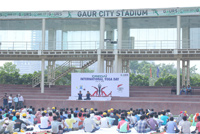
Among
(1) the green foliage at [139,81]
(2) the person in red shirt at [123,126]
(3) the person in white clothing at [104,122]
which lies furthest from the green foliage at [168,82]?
(2) the person in red shirt at [123,126]

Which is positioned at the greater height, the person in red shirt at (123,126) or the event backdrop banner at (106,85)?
the event backdrop banner at (106,85)

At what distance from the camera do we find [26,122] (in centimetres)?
1975

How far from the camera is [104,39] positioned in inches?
1437

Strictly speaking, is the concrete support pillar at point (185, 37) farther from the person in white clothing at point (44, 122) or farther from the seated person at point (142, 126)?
the person in white clothing at point (44, 122)

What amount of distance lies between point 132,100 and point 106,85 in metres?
2.88

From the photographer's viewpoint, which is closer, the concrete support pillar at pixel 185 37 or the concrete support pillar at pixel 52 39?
the concrete support pillar at pixel 185 37

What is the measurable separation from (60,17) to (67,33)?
1.99 meters

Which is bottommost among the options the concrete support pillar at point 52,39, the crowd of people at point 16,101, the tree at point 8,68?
the crowd of people at point 16,101

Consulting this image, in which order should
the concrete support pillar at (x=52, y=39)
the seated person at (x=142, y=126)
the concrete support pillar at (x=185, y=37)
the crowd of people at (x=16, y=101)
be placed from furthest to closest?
the concrete support pillar at (x=52, y=39), the concrete support pillar at (x=185, y=37), the crowd of people at (x=16, y=101), the seated person at (x=142, y=126)

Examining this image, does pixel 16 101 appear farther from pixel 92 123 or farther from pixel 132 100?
pixel 92 123

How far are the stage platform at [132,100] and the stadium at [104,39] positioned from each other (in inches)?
3.9

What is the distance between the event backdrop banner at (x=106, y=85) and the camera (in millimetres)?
32188

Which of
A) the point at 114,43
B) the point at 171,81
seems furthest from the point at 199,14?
the point at 171,81

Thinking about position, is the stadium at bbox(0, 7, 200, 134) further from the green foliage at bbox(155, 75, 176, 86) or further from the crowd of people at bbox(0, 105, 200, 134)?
the crowd of people at bbox(0, 105, 200, 134)
